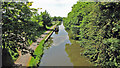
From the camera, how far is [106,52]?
6.30m

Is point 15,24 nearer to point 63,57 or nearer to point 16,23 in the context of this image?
point 16,23

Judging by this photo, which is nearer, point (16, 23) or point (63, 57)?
point (16, 23)

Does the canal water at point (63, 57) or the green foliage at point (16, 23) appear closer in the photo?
the green foliage at point (16, 23)

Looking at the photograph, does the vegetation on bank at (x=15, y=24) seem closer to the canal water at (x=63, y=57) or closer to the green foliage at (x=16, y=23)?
the green foliage at (x=16, y=23)

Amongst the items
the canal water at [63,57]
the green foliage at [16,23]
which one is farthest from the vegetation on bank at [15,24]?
the canal water at [63,57]

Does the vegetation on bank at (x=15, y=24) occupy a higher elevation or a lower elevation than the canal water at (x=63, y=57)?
higher

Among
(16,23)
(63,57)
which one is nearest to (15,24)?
(16,23)

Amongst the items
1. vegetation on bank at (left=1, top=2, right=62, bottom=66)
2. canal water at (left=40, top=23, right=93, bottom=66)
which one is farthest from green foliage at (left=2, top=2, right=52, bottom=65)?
canal water at (left=40, top=23, right=93, bottom=66)

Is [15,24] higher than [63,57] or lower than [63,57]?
higher

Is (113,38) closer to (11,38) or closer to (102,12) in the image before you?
(102,12)

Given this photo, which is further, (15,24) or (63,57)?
(63,57)

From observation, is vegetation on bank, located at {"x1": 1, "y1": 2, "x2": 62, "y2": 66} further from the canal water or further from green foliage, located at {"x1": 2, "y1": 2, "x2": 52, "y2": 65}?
the canal water

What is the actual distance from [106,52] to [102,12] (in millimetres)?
2677

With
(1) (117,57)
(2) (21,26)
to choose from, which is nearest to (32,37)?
(2) (21,26)
